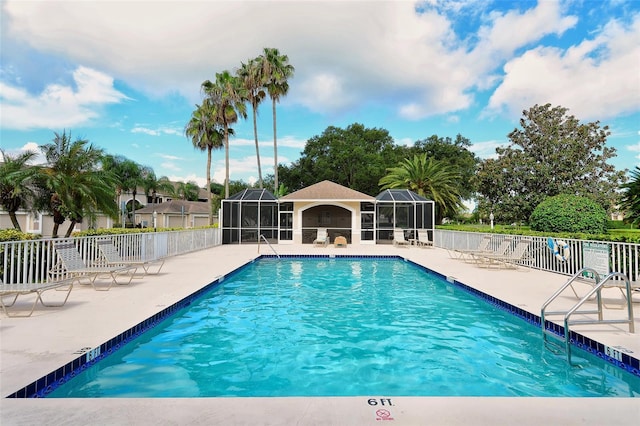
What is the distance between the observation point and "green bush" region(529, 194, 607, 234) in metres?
12.3

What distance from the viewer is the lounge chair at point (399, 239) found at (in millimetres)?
18547

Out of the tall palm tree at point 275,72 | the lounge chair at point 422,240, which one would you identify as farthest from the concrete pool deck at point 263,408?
the tall palm tree at point 275,72

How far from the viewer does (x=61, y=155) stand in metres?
12.1

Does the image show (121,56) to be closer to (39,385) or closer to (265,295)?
(265,295)

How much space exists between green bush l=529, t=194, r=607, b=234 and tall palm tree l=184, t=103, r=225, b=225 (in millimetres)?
20774

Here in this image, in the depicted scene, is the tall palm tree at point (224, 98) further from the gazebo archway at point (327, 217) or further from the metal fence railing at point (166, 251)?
the metal fence railing at point (166, 251)

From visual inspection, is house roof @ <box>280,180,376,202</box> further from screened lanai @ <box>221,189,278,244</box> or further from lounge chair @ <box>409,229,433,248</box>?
lounge chair @ <box>409,229,433,248</box>

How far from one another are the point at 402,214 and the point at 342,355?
1632 centimetres

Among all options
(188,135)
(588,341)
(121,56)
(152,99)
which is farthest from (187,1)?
(152,99)

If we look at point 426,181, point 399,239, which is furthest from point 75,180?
point 426,181

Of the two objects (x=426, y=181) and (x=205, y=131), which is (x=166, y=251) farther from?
(x=426, y=181)

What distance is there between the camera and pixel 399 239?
18.9 meters

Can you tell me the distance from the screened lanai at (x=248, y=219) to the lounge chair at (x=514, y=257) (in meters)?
12.0

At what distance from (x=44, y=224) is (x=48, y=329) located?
28.9 metres
